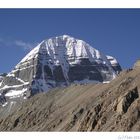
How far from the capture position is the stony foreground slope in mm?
69250

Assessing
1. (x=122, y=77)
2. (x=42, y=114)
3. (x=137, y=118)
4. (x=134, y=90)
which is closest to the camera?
(x=137, y=118)

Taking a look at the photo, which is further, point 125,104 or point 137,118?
point 125,104

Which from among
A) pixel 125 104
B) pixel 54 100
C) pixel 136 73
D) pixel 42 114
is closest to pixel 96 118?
pixel 125 104

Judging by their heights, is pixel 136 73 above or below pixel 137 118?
above

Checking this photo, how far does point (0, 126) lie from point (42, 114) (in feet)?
39.1

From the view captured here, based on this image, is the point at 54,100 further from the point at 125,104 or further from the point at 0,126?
the point at 125,104

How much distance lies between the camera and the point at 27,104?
402ft

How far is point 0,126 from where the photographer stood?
115312 millimetres

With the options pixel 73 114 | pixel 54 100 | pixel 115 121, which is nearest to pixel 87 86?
pixel 54 100

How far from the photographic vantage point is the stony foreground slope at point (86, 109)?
6925 centimetres

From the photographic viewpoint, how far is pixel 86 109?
8900cm

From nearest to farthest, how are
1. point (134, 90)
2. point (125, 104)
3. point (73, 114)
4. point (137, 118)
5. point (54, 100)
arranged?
point (137, 118), point (125, 104), point (134, 90), point (73, 114), point (54, 100)
